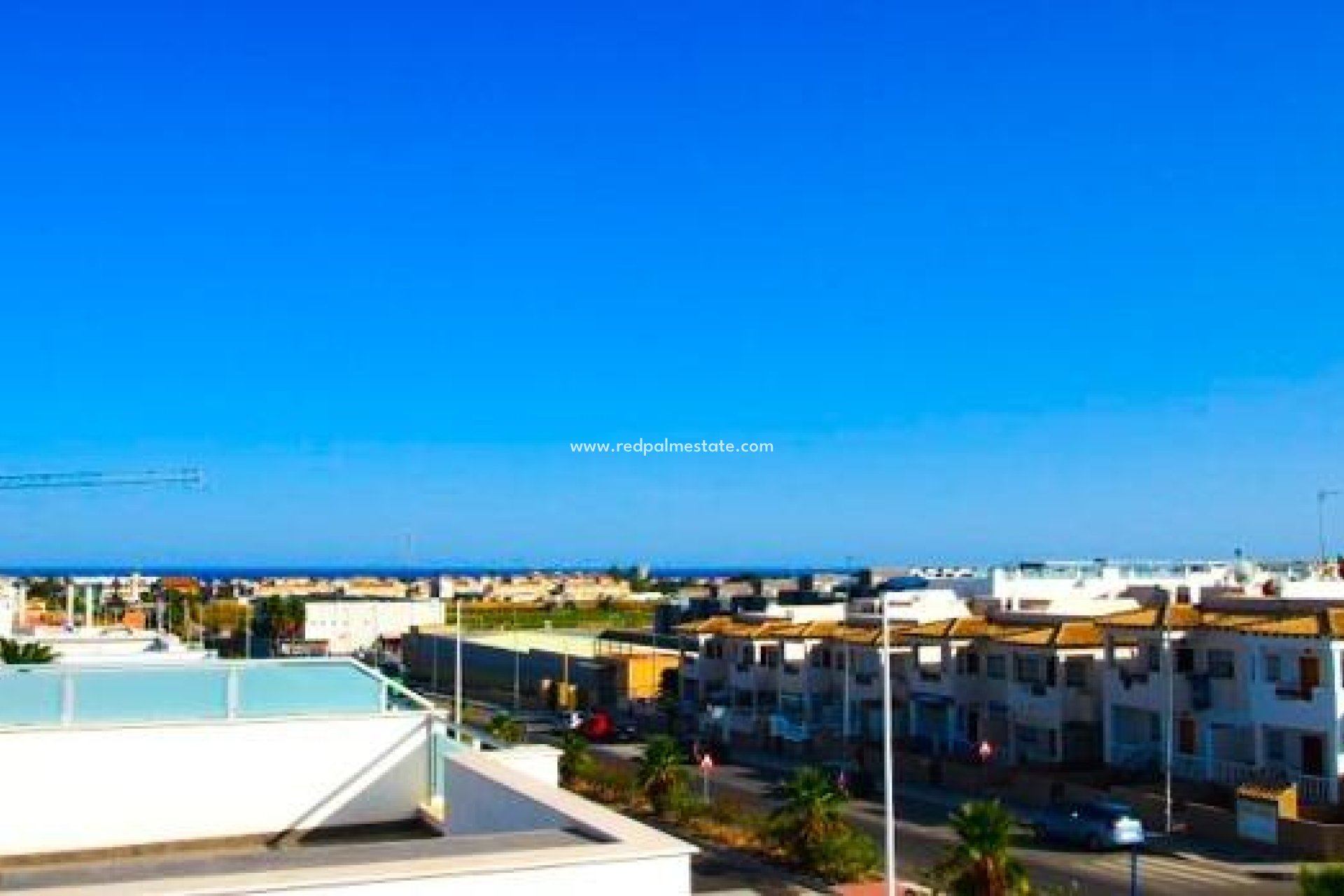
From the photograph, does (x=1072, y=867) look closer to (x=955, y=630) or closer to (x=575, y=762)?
(x=575, y=762)

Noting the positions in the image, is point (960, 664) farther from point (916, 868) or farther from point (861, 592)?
point (916, 868)

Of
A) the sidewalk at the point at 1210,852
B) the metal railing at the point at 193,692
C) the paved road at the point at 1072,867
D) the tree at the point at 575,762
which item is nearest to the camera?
the metal railing at the point at 193,692

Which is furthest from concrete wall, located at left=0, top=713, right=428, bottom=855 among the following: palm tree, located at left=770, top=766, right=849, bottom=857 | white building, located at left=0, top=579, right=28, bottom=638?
white building, located at left=0, top=579, right=28, bottom=638

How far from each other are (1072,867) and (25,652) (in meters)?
30.9

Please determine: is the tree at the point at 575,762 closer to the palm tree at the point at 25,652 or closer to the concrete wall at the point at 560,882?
the palm tree at the point at 25,652

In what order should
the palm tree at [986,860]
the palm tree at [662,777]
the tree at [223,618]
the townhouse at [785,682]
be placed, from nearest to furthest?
the palm tree at [986,860] < the palm tree at [662,777] < the townhouse at [785,682] < the tree at [223,618]

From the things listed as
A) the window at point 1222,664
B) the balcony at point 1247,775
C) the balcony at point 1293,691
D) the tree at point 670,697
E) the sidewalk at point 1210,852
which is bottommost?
the tree at point 670,697

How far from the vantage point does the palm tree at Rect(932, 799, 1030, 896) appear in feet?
94.9

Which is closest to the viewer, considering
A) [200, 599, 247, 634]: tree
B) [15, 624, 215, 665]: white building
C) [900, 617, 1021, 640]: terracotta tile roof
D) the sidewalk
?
the sidewalk

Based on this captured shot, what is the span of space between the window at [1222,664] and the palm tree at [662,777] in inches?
689

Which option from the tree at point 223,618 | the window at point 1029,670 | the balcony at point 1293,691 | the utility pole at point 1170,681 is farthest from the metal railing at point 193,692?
the tree at point 223,618

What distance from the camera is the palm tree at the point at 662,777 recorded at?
44.4 meters

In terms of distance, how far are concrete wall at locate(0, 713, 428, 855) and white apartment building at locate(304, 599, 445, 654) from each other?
377 feet

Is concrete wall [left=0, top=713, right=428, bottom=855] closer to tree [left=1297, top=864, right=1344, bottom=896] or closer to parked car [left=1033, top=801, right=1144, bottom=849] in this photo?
tree [left=1297, top=864, right=1344, bottom=896]
